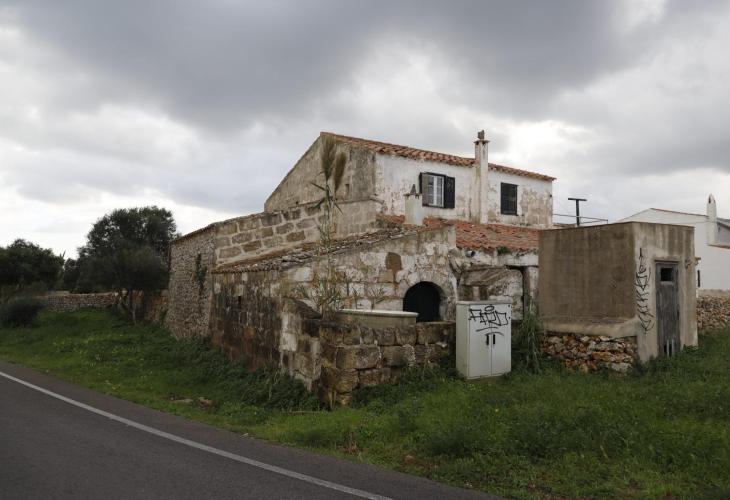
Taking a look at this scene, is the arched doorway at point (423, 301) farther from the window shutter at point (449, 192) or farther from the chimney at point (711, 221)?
the chimney at point (711, 221)

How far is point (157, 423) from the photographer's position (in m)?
7.38

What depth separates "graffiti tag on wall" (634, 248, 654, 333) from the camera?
31.1 feet

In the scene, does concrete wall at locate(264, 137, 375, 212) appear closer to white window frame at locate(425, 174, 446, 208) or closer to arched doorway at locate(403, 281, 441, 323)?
white window frame at locate(425, 174, 446, 208)

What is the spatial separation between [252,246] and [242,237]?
0.39 m

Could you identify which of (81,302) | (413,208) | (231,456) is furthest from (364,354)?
(81,302)

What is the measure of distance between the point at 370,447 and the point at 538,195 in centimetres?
2082

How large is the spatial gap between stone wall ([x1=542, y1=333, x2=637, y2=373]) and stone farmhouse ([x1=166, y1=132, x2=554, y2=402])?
232 cm

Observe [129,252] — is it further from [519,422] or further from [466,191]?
[519,422]

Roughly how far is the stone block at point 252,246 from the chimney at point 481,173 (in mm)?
10532

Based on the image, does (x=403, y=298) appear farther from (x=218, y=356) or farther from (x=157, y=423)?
(x=157, y=423)

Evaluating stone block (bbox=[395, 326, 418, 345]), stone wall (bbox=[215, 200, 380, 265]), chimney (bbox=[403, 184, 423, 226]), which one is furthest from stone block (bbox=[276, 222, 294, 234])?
stone block (bbox=[395, 326, 418, 345])

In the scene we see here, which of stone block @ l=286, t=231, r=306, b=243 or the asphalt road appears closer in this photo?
the asphalt road

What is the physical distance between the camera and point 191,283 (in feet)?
54.9

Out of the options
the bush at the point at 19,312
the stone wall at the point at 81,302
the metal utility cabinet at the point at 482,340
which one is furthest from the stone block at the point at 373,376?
the stone wall at the point at 81,302
